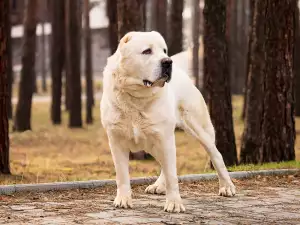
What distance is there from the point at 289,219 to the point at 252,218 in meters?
0.35

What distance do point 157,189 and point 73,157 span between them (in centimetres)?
968

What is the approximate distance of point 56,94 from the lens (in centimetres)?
3002

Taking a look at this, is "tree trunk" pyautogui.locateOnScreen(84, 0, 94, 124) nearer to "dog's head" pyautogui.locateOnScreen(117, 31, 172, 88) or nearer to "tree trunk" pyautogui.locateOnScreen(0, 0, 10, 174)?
"tree trunk" pyautogui.locateOnScreen(0, 0, 10, 174)

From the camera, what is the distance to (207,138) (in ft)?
27.4

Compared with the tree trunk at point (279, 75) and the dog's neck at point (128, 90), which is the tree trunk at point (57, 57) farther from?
the dog's neck at point (128, 90)

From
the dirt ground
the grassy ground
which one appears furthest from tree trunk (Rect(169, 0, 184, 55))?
the dirt ground

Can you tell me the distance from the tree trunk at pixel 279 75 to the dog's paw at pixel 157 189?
14.2 feet

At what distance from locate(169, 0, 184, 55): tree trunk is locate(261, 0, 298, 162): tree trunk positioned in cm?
995

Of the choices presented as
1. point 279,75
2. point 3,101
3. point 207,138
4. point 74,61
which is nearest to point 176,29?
point 74,61

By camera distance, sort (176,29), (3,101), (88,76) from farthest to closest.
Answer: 1. (88,76)
2. (176,29)
3. (3,101)

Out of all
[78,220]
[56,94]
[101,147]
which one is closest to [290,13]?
[78,220]

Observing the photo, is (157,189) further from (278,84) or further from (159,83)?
(278,84)

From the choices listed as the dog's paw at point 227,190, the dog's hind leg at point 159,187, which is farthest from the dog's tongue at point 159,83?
the dog's paw at point 227,190

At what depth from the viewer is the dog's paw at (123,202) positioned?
7.29 metres
